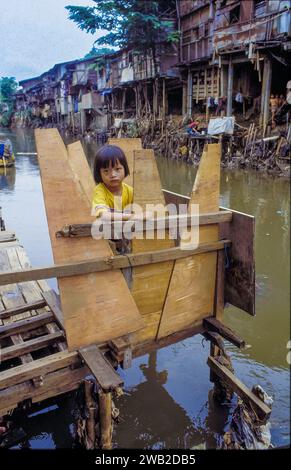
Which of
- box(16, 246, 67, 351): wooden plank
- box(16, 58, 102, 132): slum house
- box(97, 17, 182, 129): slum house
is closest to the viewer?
box(16, 246, 67, 351): wooden plank

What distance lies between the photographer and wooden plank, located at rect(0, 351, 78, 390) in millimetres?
2424

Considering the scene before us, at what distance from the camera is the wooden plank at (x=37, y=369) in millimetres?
2424

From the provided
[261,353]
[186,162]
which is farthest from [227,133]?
[261,353]

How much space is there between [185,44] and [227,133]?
6332mm

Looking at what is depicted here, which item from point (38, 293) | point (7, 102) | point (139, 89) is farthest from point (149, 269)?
point (7, 102)

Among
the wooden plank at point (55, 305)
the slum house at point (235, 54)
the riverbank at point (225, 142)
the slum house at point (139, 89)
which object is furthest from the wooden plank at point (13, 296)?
the slum house at point (139, 89)

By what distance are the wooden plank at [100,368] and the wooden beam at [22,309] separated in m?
1.48

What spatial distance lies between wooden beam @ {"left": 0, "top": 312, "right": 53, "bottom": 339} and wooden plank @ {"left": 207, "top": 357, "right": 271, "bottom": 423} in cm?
158

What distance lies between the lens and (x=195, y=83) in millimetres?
20266

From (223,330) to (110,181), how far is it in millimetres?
1424

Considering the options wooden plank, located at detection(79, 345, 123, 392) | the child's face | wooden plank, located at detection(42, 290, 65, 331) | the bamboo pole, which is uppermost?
the child's face

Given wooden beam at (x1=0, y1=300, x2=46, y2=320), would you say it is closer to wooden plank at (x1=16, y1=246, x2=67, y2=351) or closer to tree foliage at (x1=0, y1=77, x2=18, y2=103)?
wooden plank at (x1=16, y1=246, x2=67, y2=351)

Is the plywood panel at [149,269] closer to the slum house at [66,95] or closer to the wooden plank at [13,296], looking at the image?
the wooden plank at [13,296]

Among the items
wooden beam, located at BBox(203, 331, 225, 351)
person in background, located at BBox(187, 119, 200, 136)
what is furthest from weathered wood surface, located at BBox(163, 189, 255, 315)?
person in background, located at BBox(187, 119, 200, 136)
